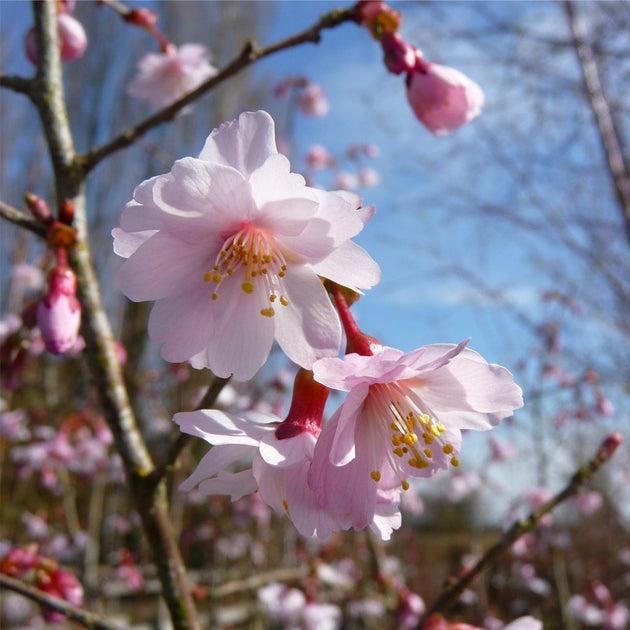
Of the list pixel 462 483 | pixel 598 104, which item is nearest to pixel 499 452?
pixel 462 483

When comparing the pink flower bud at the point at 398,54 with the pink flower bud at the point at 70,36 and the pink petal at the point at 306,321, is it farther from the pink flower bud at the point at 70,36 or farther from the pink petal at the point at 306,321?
the pink flower bud at the point at 70,36

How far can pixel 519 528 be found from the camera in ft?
2.62

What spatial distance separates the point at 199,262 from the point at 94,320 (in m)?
0.30

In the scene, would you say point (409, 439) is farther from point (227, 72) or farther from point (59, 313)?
point (227, 72)

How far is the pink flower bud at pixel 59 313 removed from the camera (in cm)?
75

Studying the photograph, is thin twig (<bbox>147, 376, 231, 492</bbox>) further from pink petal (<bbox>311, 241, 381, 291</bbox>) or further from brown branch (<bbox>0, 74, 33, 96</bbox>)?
brown branch (<bbox>0, 74, 33, 96</bbox>)

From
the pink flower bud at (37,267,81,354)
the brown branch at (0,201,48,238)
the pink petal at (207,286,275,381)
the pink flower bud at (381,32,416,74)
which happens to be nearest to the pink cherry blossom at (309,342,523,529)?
the pink petal at (207,286,275,381)

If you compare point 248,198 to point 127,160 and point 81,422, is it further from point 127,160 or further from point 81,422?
point 127,160

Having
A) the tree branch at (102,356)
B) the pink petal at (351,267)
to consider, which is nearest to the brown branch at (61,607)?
the tree branch at (102,356)

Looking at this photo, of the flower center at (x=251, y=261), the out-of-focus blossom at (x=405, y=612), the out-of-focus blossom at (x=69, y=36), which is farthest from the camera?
the out-of-focus blossom at (x=405, y=612)

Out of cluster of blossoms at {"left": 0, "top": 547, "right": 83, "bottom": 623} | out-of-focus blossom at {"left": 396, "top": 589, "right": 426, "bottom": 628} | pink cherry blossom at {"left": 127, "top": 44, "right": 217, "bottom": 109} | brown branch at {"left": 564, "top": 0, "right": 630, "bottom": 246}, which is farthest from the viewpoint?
brown branch at {"left": 564, "top": 0, "right": 630, "bottom": 246}

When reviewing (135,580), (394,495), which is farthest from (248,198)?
(135,580)

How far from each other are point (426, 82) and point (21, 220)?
2.18 ft

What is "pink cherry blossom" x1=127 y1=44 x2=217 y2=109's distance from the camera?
1.69m
